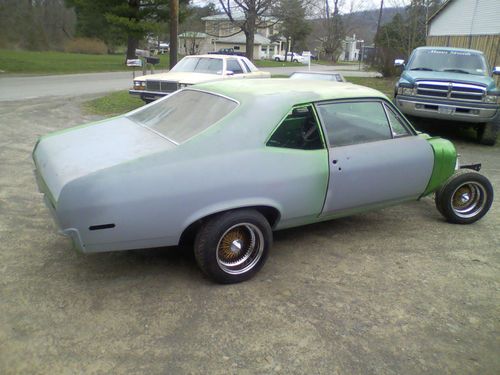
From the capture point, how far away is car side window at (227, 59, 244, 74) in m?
12.4

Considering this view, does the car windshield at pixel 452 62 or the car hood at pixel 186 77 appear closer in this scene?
the car windshield at pixel 452 62

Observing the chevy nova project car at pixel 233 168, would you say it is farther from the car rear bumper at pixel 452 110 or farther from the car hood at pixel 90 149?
the car rear bumper at pixel 452 110

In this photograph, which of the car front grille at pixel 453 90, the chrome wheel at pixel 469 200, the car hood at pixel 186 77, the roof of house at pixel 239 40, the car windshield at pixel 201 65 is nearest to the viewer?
the chrome wheel at pixel 469 200

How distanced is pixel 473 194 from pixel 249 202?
2920mm

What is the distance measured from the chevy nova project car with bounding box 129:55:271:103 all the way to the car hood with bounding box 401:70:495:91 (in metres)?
4.51

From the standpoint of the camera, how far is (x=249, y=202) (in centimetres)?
336

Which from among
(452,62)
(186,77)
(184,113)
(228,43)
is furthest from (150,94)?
(228,43)

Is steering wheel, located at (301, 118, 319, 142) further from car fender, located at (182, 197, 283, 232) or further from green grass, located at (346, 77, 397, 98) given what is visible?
green grass, located at (346, 77, 397, 98)

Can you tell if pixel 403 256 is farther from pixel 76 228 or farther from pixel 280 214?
pixel 76 228

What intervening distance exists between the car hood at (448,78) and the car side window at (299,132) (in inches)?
243

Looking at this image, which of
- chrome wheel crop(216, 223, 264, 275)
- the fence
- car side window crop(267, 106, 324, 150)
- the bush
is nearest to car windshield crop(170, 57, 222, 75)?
car side window crop(267, 106, 324, 150)

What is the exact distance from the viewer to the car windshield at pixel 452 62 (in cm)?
966

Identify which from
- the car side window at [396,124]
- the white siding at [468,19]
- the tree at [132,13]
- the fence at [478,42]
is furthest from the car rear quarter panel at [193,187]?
the tree at [132,13]

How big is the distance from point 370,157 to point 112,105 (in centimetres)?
1022
